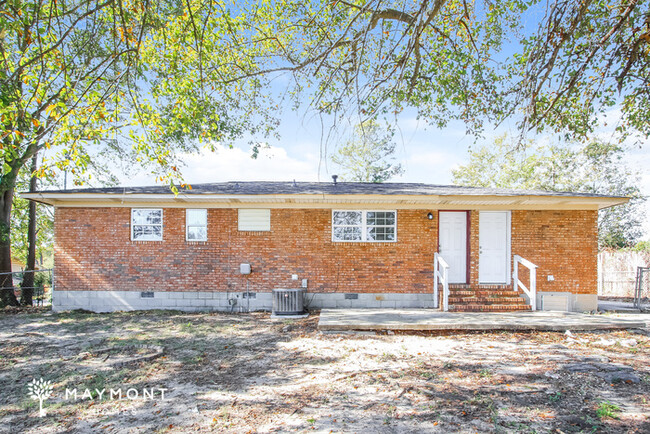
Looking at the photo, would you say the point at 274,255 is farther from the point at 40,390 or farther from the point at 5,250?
the point at 5,250

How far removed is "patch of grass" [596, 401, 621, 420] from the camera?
375 centimetres

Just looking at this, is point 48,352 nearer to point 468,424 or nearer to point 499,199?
point 468,424

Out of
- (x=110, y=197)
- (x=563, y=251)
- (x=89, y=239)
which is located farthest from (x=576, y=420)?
(x=89, y=239)

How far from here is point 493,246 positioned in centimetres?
972

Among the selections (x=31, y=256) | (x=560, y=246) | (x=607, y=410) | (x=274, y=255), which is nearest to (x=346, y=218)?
(x=274, y=255)

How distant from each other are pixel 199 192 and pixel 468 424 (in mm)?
7848

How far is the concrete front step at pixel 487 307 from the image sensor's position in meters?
8.62

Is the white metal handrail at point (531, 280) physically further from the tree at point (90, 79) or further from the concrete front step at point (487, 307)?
the tree at point (90, 79)

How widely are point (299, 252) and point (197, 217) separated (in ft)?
9.63

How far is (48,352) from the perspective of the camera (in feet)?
20.3

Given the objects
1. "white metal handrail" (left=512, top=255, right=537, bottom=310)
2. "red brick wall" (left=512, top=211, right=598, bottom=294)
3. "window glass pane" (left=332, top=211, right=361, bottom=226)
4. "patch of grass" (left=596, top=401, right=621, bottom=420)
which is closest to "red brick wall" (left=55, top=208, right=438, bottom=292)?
"window glass pane" (left=332, top=211, right=361, bottom=226)

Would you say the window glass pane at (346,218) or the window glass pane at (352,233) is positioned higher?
the window glass pane at (346,218)

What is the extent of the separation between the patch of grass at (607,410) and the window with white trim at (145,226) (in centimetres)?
954

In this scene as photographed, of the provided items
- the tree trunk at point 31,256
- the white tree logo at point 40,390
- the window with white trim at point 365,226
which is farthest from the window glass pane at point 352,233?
the tree trunk at point 31,256
